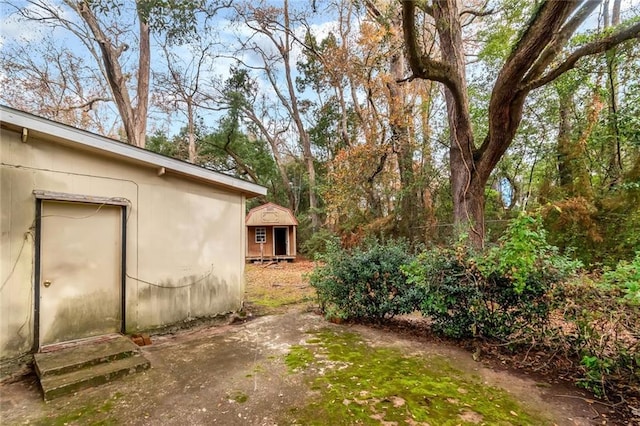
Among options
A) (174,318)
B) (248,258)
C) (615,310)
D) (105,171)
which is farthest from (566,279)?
(248,258)

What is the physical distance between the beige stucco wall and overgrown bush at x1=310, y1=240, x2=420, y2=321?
1.77 m

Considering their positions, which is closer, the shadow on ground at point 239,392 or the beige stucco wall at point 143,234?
the shadow on ground at point 239,392

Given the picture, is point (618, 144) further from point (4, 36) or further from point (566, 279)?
point (4, 36)

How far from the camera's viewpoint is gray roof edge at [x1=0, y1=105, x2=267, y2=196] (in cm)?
307

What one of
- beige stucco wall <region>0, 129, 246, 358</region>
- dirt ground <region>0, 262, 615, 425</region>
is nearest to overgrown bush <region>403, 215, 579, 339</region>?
dirt ground <region>0, 262, 615, 425</region>

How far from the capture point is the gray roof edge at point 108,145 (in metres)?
3.07

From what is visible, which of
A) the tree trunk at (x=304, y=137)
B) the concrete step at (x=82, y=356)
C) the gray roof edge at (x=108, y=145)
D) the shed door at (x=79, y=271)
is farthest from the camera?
the tree trunk at (x=304, y=137)

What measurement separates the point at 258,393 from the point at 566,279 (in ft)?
11.4

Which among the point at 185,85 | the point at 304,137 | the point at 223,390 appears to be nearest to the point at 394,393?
the point at 223,390

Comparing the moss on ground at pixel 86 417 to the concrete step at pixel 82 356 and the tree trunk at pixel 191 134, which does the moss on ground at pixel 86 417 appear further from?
the tree trunk at pixel 191 134

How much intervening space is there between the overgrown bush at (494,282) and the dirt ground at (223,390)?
49 cm

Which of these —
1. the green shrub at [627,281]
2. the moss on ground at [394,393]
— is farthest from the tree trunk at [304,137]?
the green shrub at [627,281]

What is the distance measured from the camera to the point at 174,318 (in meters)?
4.54

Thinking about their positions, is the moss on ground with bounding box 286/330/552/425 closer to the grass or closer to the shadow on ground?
the shadow on ground
